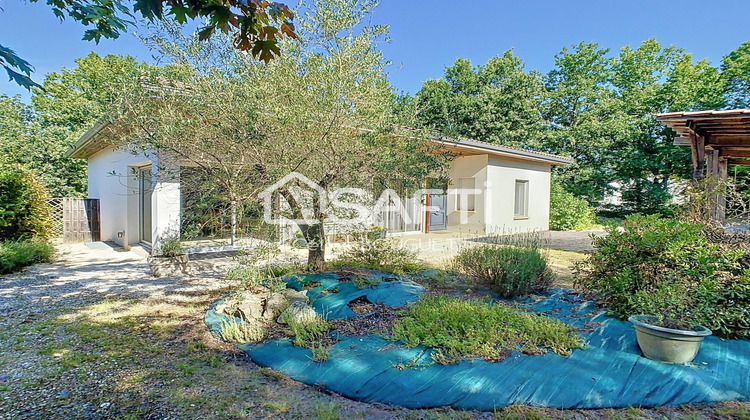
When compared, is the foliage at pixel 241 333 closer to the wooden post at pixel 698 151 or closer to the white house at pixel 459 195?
the white house at pixel 459 195

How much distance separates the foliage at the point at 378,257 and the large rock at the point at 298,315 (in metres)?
2.25

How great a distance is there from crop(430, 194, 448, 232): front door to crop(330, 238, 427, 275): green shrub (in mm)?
6796

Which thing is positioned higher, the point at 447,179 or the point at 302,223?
the point at 447,179

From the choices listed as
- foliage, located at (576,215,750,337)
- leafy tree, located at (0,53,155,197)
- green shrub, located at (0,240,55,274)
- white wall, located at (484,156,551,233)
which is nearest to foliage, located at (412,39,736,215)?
white wall, located at (484,156,551,233)

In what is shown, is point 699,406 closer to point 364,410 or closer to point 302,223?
point 364,410

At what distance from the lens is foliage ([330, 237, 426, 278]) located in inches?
244

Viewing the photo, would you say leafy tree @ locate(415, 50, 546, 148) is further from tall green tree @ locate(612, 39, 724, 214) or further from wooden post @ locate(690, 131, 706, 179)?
wooden post @ locate(690, 131, 706, 179)

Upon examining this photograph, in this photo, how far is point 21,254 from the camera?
7.07 meters

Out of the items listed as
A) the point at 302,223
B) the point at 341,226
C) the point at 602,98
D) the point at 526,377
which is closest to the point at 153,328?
the point at 302,223

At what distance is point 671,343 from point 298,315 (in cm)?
327

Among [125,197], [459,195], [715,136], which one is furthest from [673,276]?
[125,197]

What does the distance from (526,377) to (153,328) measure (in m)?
3.80

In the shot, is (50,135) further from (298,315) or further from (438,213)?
(298,315)

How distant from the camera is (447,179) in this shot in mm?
5594
